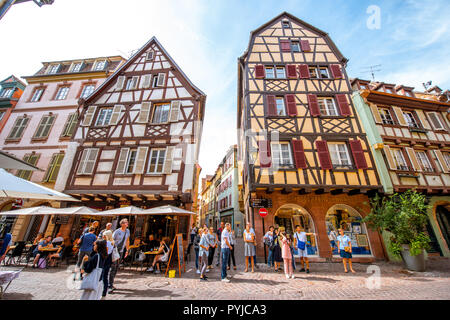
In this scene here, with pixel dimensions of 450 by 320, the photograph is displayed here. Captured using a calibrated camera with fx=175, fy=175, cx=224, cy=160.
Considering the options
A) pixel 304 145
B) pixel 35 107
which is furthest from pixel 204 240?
pixel 35 107

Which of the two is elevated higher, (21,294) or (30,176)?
(30,176)

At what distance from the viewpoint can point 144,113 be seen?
39.5ft

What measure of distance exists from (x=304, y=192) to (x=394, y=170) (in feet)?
17.9

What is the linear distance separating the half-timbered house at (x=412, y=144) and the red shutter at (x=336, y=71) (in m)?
1.13

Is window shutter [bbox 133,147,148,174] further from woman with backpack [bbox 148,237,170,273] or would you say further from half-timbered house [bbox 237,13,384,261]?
half-timbered house [bbox 237,13,384,261]

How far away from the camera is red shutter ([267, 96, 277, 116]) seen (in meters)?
11.1

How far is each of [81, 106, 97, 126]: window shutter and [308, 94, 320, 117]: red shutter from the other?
14916mm

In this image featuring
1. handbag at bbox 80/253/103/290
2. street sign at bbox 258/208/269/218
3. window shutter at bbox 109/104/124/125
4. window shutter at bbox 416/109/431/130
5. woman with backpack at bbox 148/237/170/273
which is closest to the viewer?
handbag at bbox 80/253/103/290

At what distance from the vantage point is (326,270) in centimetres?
711

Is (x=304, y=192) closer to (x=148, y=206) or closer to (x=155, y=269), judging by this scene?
(x=155, y=269)

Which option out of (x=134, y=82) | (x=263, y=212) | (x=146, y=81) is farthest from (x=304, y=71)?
(x=134, y=82)

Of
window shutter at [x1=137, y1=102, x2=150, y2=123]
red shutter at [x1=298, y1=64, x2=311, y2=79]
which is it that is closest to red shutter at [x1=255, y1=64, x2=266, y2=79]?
red shutter at [x1=298, y1=64, x2=311, y2=79]

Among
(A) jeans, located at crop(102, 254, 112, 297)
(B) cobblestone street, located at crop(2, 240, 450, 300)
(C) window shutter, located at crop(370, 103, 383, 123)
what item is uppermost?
(C) window shutter, located at crop(370, 103, 383, 123)

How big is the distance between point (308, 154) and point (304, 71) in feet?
21.6
